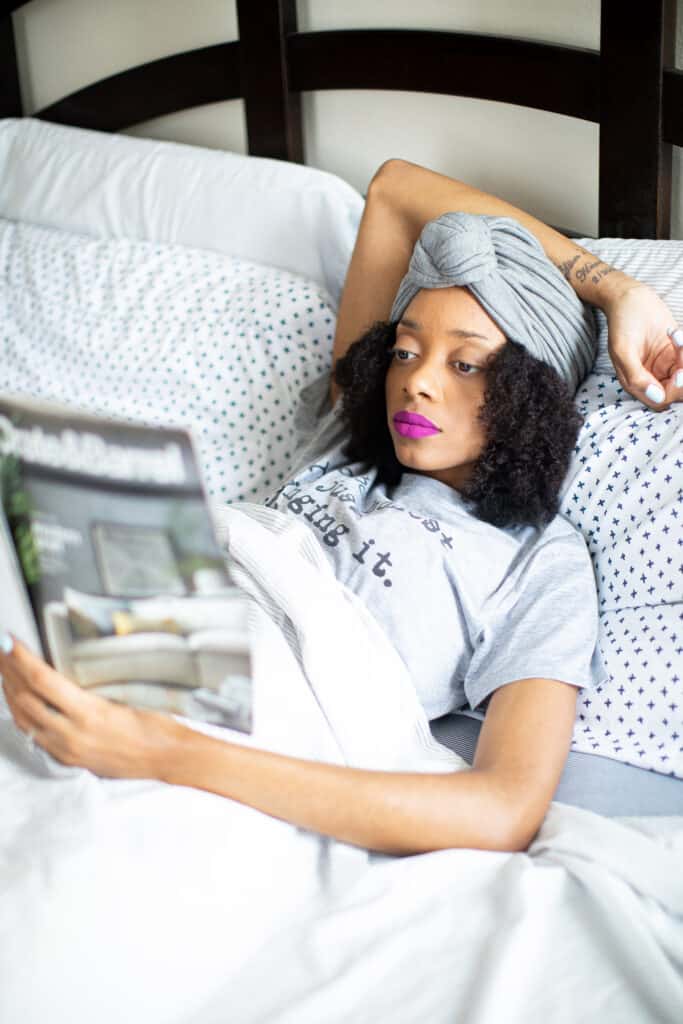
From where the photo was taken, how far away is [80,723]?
868 millimetres

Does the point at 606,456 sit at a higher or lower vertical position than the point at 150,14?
lower

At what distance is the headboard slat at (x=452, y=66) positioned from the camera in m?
1.60

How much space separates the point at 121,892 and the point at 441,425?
26.7 inches

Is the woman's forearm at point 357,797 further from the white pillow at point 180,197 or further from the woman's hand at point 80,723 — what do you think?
the white pillow at point 180,197

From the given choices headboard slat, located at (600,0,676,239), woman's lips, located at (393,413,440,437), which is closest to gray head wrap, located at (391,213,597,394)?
woman's lips, located at (393,413,440,437)

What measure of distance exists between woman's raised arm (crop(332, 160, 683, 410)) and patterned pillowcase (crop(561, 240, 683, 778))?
0.05 metres

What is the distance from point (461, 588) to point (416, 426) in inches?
8.5

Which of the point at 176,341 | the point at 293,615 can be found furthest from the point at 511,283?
the point at 176,341

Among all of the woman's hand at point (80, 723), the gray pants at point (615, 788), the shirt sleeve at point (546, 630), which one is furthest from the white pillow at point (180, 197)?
the woman's hand at point (80, 723)

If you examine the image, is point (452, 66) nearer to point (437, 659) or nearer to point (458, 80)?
point (458, 80)

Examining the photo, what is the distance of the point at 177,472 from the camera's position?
0.71m

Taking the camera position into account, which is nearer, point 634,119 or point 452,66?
point 634,119

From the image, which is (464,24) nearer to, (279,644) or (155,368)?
(155,368)

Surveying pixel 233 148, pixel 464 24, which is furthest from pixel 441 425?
pixel 233 148
